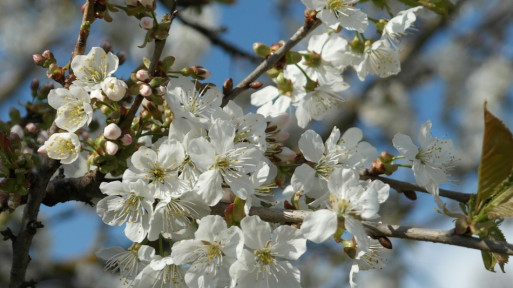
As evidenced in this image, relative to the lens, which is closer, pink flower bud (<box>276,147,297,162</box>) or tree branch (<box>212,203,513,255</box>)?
tree branch (<box>212,203,513,255</box>)

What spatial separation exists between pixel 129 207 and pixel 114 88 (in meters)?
0.28

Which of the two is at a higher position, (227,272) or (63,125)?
(63,125)

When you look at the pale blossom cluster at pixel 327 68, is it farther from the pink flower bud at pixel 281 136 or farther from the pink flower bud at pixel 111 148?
the pink flower bud at pixel 111 148

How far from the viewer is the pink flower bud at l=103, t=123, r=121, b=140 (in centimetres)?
138

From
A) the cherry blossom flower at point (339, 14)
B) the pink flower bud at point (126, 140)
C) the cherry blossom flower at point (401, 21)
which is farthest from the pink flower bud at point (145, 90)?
the cherry blossom flower at point (401, 21)

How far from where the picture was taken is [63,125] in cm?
147

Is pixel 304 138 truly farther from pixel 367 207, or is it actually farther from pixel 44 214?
pixel 44 214

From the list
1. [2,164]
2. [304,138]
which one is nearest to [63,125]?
[2,164]

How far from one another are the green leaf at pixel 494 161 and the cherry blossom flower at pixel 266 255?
0.39 meters

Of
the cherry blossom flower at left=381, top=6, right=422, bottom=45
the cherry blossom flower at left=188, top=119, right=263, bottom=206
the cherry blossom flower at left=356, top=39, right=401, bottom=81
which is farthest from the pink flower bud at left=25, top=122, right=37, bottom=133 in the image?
the cherry blossom flower at left=381, top=6, right=422, bottom=45

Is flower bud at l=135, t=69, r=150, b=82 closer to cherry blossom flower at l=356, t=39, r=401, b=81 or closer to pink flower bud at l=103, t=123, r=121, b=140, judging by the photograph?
pink flower bud at l=103, t=123, r=121, b=140

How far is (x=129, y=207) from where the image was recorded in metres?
1.41

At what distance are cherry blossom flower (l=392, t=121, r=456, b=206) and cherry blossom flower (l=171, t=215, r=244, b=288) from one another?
1.78ft

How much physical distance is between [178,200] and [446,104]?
6.97 m
